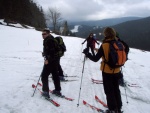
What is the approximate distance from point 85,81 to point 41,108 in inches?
142

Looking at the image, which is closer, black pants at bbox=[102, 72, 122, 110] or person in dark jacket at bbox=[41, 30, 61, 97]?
black pants at bbox=[102, 72, 122, 110]

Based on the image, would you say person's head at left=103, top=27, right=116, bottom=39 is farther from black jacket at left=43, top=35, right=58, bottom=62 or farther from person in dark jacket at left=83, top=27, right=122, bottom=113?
black jacket at left=43, top=35, right=58, bottom=62

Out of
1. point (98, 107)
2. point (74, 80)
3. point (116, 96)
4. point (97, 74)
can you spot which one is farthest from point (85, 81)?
point (116, 96)

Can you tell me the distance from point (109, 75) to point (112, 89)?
425 mm

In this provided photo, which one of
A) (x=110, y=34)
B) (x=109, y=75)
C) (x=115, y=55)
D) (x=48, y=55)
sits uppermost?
(x=110, y=34)

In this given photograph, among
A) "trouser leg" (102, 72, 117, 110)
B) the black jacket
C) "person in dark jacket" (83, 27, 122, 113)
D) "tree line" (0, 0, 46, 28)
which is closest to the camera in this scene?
"person in dark jacket" (83, 27, 122, 113)

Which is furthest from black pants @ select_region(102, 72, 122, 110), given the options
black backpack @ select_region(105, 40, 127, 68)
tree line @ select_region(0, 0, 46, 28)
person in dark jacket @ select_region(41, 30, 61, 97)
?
tree line @ select_region(0, 0, 46, 28)

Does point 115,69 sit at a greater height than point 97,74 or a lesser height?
greater

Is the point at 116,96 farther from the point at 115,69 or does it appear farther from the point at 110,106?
the point at 115,69

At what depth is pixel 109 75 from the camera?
5836 millimetres

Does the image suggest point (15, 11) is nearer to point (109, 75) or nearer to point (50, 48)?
point (50, 48)

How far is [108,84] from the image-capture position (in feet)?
19.3

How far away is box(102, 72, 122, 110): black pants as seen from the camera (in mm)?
5883

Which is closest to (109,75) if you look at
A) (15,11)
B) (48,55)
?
(48,55)
